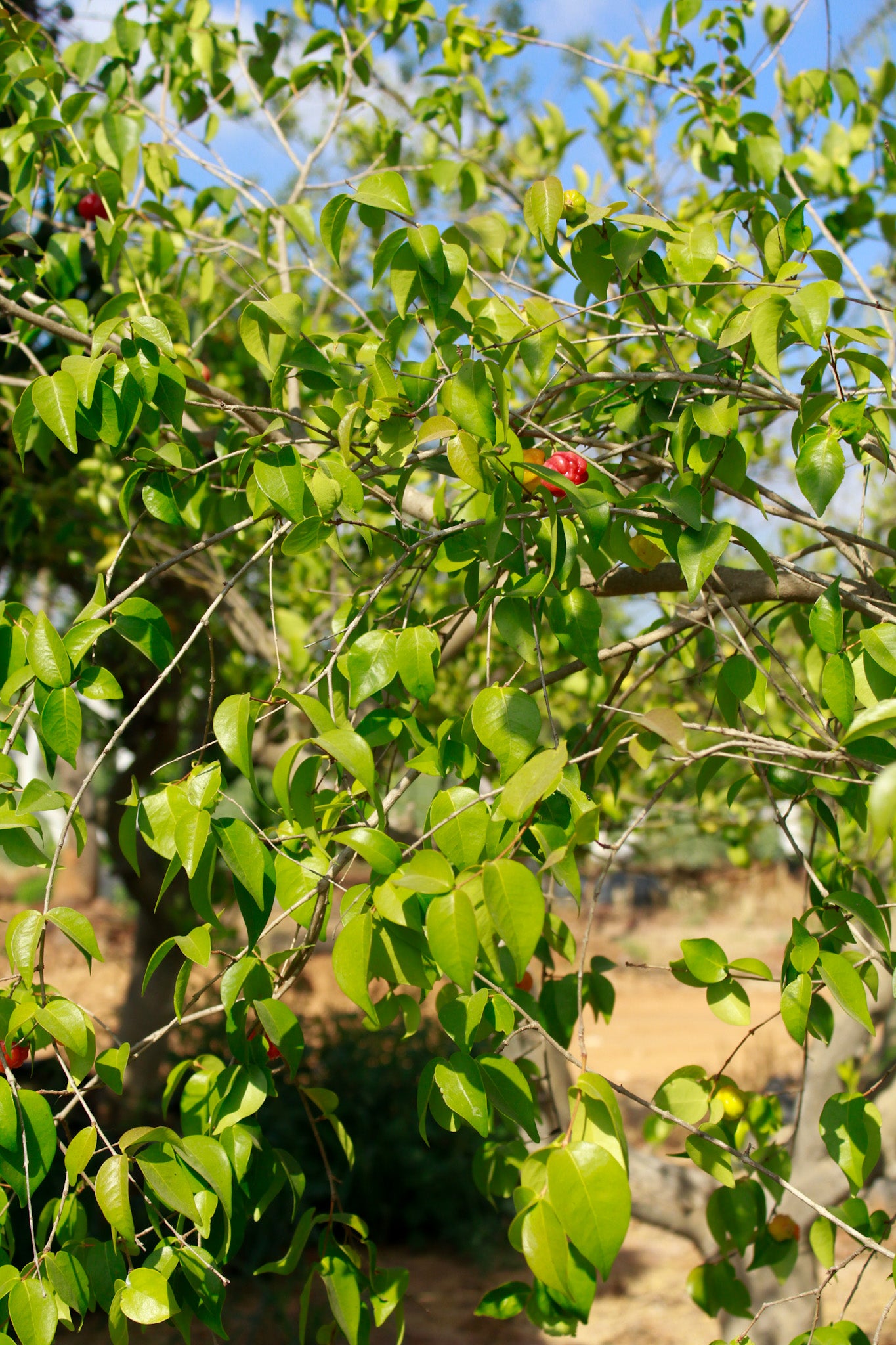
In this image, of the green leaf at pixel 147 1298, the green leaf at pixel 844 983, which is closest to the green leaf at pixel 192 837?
the green leaf at pixel 147 1298

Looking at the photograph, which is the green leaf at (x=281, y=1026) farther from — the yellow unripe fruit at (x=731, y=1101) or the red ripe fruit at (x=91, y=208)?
the red ripe fruit at (x=91, y=208)

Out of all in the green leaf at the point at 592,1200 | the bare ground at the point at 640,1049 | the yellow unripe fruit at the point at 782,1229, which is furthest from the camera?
the bare ground at the point at 640,1049

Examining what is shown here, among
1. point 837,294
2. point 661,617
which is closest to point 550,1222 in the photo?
point 837,294

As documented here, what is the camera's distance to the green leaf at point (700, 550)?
3.00 feet

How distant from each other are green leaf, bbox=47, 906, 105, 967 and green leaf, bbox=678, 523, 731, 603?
2.02 feet

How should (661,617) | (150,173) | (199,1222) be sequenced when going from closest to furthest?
(199,1222)
(661,617)
(150,173)

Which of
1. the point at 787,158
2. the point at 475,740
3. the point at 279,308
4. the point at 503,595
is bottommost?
the point at 475,740

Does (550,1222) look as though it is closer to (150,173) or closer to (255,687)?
(150,173)

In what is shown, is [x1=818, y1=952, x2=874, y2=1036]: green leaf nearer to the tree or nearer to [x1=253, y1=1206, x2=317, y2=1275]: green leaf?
the tree

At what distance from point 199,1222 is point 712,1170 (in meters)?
0.50

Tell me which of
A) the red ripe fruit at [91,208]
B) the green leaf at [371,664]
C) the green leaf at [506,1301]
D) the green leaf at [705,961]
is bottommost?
the green leaf at [506,1301]

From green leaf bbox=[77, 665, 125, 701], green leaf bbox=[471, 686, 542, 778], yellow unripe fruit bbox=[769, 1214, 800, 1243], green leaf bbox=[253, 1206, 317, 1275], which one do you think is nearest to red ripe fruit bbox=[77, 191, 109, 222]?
green leaf bbox=[77, 665, 125, 701]

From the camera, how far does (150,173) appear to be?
1841 mm

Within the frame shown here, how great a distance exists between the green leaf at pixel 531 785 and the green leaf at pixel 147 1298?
1.58ft
